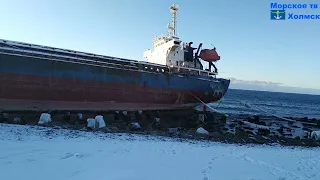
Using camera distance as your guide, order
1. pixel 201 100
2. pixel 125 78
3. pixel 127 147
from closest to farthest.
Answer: pixel 127 147 → pixel 125 78 → pixel 201 100

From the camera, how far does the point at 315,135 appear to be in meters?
14.8

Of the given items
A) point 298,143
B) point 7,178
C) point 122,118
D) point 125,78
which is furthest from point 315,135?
point 7,178

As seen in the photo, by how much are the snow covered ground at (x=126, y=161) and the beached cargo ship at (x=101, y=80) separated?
24.9 feet

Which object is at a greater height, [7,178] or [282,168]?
[7,178]

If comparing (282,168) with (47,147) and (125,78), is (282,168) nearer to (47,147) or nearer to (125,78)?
(47,147)

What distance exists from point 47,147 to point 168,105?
53.1 feet

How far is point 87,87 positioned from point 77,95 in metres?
0.89

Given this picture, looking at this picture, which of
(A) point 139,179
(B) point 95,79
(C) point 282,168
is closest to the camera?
(A) point 139,179

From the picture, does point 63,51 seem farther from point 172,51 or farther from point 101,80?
point 172,51

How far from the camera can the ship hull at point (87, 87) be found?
51.3 ft

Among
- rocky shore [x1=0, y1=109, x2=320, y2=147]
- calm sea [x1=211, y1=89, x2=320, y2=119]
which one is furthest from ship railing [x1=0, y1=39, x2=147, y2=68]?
calm sea [x1=211, y1=89, x2=320, y2=119]

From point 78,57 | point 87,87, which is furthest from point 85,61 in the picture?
point 87,87

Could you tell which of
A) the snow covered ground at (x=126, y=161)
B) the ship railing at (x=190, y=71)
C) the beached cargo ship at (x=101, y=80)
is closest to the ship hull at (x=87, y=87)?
the beached cargo ship at (x=101, y=80)

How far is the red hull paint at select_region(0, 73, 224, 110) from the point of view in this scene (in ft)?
51.0
